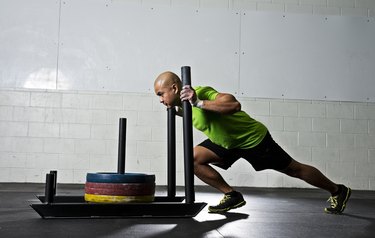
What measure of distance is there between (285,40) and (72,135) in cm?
290

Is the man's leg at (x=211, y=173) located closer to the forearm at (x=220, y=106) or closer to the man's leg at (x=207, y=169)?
the man's leg at (x=207, y=169)

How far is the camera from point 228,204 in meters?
2.93

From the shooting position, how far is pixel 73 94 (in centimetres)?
559

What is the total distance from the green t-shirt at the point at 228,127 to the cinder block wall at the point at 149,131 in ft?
8.91

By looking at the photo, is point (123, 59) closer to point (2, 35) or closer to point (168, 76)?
point (2, 35)

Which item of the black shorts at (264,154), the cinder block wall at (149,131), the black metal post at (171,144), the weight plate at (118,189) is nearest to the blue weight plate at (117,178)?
the weight plate at (118,189)

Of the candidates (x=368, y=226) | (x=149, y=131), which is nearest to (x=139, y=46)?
(x=149, y=131)

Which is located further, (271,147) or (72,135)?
(72,135)

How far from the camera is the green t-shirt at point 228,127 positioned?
2.88 metres

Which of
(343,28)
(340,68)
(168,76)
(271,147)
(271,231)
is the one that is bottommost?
(271,231)

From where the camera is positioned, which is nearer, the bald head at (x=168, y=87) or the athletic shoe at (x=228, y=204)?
the bald head at (x=168, y=87)

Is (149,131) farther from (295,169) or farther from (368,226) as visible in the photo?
(368,226)

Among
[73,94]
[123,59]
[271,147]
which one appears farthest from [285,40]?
[271,147]

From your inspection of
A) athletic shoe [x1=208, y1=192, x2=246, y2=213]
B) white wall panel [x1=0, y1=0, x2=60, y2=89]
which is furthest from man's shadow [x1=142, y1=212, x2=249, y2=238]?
white wall panel [x1=0, y1=0, x2=60, y2=89]
